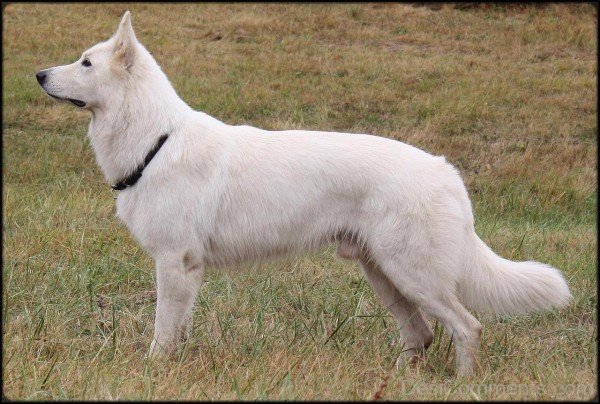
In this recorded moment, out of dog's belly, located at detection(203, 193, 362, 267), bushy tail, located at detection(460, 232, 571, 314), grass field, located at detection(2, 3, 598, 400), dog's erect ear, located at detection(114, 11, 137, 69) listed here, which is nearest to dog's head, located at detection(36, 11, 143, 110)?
dog's erect ear, located at detection(114, 11, 137, 69)

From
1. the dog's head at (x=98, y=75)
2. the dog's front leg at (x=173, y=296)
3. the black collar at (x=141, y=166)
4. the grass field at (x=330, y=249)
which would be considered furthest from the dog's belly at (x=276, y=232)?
the dog's head at (x=98, y=75)

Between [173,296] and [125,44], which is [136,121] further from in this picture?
[173,296]

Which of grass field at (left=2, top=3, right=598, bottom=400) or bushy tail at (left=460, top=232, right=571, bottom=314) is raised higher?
bushy tail at (left=460, top=232, right=571, bottom=314)

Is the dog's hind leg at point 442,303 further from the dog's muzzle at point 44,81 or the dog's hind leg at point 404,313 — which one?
the dog's muzzle at point 44,81

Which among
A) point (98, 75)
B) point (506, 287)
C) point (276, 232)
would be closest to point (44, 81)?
point (98, 75)

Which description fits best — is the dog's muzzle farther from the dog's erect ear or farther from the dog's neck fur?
the dog's erect ear

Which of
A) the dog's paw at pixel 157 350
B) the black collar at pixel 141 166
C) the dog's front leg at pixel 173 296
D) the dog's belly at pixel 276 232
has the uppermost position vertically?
the black collar at pixel 141 166

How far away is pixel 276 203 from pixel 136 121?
3.19 ft

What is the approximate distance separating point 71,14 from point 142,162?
44.0ft

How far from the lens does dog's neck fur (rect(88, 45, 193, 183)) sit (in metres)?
4.83

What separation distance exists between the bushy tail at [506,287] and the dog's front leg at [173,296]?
1589 millimetres

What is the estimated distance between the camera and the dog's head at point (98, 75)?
483cm

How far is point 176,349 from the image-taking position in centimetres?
471

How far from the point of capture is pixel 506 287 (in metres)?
4.73
